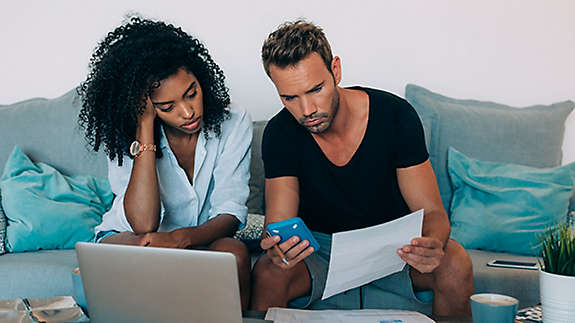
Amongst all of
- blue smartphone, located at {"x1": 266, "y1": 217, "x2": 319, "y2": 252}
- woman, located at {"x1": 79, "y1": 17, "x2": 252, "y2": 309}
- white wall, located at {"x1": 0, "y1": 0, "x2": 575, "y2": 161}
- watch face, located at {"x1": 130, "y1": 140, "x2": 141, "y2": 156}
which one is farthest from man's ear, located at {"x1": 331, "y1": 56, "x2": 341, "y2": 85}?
white wall, located at {"x1": 0, "y1": 0, "x2": 575, "y2": 161}

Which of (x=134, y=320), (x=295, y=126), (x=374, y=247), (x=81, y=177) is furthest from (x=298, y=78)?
(x=81, y=177)

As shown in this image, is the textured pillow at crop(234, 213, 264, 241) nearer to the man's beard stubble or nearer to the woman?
the woman

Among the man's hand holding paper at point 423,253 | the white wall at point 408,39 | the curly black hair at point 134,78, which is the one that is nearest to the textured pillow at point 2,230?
the curly black hair at point 134,78

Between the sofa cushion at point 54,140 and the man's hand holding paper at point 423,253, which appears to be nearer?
the man's hand holding paper at point 423,253

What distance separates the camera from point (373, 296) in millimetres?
1562

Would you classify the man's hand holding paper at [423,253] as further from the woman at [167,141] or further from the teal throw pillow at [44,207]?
the teal throw pillow at [44,207]

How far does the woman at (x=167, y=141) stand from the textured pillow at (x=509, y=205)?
87 cm

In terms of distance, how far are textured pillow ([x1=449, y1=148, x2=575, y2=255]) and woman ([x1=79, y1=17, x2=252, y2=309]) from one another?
0.87 metres

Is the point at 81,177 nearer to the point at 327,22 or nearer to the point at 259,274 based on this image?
the point at 259,274

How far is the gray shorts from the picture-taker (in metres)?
1.52

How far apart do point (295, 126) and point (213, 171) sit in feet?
1.07

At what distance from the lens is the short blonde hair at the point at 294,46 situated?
1.54 metres

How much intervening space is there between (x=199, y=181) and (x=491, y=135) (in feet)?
4.02

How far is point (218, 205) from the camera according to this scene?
180cm
